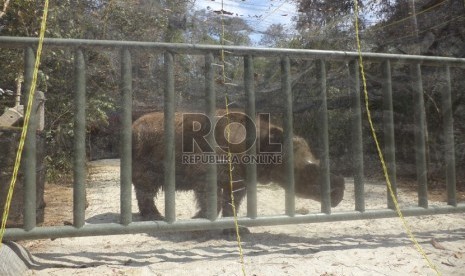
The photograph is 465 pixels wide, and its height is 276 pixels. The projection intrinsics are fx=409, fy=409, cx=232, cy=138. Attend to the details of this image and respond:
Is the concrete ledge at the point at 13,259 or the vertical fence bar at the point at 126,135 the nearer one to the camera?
the concrete ledge at the point at 13,259

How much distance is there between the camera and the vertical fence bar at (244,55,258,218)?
3.08 metres

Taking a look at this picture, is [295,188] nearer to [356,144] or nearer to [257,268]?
[356,144]

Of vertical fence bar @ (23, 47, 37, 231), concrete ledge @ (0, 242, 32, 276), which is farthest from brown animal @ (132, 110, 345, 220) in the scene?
concrete ledge @ (0, 242, 32, 276)

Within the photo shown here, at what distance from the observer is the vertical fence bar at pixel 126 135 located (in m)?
2.83

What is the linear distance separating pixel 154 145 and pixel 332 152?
57.0 inches

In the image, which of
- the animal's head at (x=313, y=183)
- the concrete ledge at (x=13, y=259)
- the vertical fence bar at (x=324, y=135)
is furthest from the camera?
the animal's head at (x=313, y=183)

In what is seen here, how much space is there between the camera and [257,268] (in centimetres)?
263

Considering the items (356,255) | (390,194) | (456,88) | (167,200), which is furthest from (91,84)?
(456,88)

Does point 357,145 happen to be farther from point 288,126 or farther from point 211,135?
point 211,135

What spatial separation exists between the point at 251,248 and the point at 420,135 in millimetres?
1828

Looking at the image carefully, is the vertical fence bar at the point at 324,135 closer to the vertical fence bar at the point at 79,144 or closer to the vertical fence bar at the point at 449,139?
the vertical fence bar at the point at 449,139

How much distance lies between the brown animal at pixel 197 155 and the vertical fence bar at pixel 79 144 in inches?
16.3

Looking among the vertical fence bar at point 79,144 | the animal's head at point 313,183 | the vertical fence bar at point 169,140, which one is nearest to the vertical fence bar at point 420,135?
the animal's head at point 313,183

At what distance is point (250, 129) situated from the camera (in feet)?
10.1
